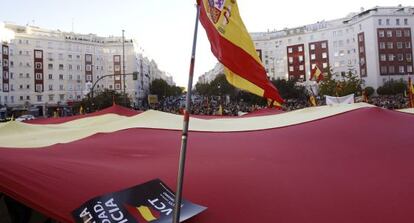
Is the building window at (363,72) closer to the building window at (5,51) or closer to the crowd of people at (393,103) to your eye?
the crowd of people at (393,103)

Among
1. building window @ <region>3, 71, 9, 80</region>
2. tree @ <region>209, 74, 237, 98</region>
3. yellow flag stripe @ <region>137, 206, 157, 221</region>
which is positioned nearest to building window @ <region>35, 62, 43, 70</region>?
building window @ <region>3, 71, 9, 80</region>

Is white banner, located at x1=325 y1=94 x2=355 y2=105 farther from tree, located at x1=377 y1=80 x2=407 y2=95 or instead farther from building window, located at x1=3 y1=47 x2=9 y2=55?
building window, located at x1=3 y1=47 x2=9 y2=55

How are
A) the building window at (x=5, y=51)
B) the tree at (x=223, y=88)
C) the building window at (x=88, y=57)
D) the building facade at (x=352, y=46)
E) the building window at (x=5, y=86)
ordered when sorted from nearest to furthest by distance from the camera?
the building window at (x=5, y=51)
the building window at (x=5, y=86)
the building facade at (x=352, y=46)
the tree at (x=223, y=88)
the building window at (x=88, y=57)

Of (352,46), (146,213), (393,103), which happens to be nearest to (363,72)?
(352,46)

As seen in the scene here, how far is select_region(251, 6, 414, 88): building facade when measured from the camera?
93750 millimetres

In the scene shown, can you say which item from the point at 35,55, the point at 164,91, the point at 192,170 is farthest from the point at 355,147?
the point at 164,91

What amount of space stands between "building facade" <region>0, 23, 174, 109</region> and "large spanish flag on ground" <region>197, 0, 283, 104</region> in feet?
258

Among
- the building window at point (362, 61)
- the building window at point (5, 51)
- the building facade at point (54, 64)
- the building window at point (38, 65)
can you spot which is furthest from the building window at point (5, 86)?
the building window at point (362, 61)

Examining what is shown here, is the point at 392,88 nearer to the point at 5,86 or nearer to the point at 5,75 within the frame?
the point at 5,86

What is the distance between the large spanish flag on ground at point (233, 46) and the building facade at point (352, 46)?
279ft

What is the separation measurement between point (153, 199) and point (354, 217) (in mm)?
1781

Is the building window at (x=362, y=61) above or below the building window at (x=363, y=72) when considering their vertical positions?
above

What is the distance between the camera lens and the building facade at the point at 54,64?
88.8m

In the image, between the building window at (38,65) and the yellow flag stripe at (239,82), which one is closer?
the yellow flag stripe at (239,82)
